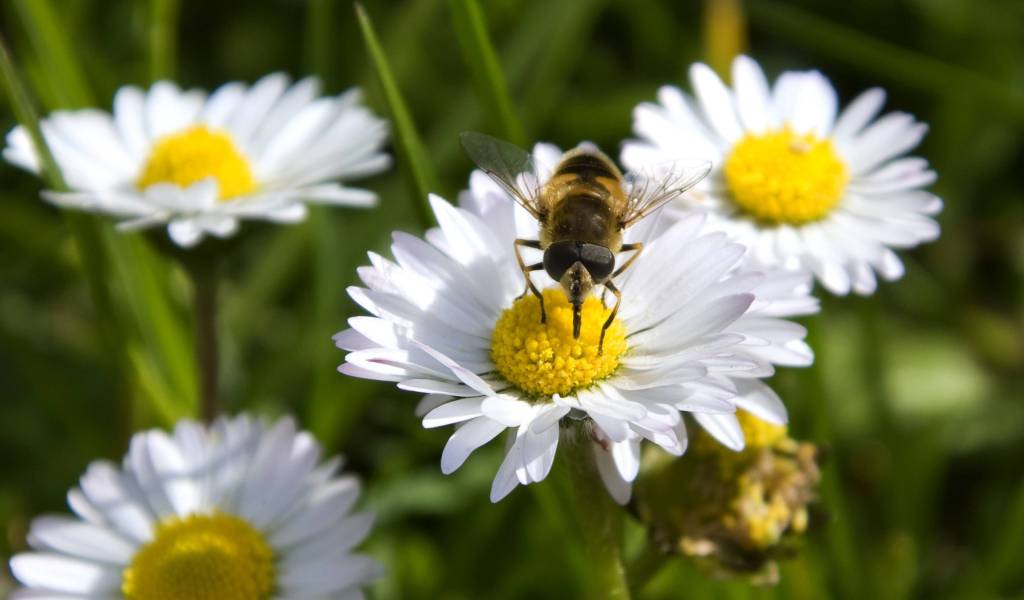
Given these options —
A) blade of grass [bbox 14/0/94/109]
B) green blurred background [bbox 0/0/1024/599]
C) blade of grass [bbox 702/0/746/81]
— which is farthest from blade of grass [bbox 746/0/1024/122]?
blade of grass [bbox 14/0/94/109]

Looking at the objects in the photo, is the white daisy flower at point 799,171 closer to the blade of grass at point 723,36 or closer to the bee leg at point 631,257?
the bee leg at point 631,257

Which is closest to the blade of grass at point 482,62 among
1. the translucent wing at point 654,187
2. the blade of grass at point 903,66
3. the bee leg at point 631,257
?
the translucent wing at point 654,187

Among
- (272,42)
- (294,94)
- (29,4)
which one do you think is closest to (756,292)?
(294,94)

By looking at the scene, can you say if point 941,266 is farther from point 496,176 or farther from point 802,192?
point 496,176

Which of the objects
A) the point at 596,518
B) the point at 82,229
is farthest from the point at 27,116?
the point at 596,518

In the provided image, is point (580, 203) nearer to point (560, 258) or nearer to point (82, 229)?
point (560, 258)

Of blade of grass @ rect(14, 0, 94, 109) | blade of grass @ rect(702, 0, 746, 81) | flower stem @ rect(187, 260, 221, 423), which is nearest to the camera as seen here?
flower stem @ rect(187, 260, 221, 423)

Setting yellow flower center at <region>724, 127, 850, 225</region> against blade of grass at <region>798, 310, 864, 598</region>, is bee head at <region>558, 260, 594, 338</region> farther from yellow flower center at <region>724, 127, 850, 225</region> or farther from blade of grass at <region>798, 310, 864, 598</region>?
blade of grass at <region>798, 310, 864, 598</region>
